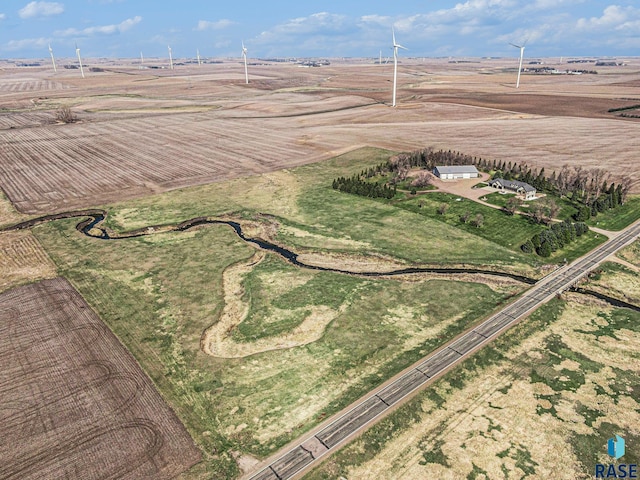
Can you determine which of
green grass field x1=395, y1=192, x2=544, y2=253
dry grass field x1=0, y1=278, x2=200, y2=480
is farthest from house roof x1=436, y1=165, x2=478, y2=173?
dry grass field x1=0, y1=278, x2=200, y2=480

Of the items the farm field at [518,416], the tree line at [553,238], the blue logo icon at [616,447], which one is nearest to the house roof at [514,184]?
the tree line at [553,238]

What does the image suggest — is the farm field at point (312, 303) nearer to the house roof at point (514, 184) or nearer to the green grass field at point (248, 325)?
the green grass field at point (248, 325)

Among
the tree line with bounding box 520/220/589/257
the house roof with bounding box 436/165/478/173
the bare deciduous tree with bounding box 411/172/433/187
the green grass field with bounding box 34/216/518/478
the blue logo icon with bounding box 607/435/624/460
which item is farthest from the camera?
the house roof with bounding box 436/165/478/173

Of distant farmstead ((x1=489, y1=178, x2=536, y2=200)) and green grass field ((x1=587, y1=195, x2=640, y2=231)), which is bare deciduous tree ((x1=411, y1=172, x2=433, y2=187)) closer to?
distant farmstead ((x1=489, y1=178, x2=536, y2=200))

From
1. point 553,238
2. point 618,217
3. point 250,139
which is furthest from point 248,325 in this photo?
point 250,139

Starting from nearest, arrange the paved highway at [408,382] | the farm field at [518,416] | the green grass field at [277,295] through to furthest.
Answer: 1. the farm field at [518,416]
2. the paved highway at [408,382]
3. the green grass field at [277,295]

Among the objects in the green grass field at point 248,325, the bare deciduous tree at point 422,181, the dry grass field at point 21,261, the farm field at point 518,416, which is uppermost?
the bare deciduous tree at point 422,181

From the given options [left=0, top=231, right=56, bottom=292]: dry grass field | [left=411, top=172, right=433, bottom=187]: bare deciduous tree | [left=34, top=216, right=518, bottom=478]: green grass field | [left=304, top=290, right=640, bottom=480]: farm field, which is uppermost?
[left=411, top=172, right=433, bottom=187]: bare deciduous tree
